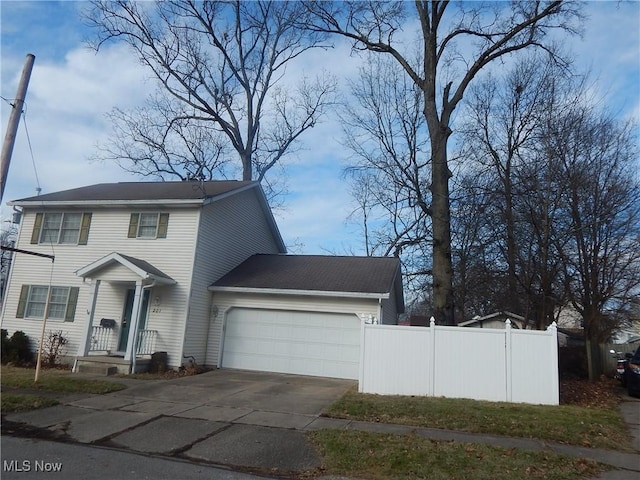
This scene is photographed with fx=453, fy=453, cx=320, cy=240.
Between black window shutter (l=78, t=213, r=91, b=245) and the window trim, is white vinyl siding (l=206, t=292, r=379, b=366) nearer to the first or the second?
the window trim

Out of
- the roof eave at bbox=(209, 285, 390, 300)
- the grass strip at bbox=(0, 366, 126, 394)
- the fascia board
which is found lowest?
the grass strip at bbox=(0, 366, 126, 394)

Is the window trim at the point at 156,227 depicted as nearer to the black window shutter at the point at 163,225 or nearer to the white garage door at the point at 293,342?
the black window shutter at the point at 163,225

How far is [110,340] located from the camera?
15.1 meters

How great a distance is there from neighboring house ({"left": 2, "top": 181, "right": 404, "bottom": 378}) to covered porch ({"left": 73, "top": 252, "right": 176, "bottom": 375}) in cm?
3

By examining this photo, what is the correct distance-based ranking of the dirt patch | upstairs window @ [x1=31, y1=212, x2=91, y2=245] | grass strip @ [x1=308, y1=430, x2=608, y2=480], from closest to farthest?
grass strip @ [x1=308, y1=430, x2=608, y2=480] → the dirt patch → upstairs window @ [x1=31, y1=212, x2=91, y2=245]

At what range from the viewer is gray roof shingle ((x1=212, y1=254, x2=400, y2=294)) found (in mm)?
15228

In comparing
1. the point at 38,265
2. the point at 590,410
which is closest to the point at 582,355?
the point at 590,410

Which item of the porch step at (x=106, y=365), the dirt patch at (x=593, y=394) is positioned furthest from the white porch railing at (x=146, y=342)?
the dirt patch at (x=593, y=394)

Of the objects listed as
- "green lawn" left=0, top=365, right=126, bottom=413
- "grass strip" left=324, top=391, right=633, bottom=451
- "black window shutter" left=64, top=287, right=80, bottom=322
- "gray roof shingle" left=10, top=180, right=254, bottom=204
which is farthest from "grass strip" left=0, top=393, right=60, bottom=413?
"gray roof shingle" left=10, top=180, right=254, bottom=204

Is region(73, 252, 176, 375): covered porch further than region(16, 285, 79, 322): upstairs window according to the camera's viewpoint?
No

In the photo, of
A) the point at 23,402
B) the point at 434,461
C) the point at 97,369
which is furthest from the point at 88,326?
the point at 434,461

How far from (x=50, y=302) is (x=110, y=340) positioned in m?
2.89

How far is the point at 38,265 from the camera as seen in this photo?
54.4ft

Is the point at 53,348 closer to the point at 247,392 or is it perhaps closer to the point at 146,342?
the point at 146,342
